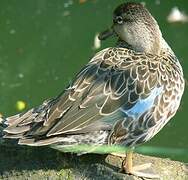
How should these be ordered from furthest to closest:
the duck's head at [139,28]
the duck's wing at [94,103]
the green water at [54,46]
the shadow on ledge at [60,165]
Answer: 1. the green water at [54,46]
2. the duck's head at [139,28]
3. the shadow on ledge at [60,165]
4. the duck's wing at [94,103]

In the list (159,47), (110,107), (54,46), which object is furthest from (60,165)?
(54,46)

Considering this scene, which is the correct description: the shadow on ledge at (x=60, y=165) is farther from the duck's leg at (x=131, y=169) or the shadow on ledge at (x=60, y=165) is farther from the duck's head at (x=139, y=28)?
the duck's head at (x=139, y=28)

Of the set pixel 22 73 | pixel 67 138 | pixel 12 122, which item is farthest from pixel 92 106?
pixel 22 73

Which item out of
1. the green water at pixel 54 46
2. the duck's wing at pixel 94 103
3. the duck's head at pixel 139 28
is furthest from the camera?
the green water at pixel 54 46

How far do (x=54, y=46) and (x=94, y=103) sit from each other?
3.35m

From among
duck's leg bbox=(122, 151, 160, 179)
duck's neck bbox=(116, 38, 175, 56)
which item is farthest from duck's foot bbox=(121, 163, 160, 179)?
duck's neck bbox=(116, 38, 175, 56)

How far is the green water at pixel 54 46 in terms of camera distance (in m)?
6.44

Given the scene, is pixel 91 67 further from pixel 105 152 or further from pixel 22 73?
pixel 22 73

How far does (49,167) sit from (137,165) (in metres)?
0.54

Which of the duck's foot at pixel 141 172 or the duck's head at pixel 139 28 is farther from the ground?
the duck's head at pixel 139 28

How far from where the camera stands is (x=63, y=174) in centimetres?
428

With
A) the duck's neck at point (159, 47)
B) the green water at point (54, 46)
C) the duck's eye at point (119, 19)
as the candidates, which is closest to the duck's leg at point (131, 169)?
the duck's neck at point (159, 47)


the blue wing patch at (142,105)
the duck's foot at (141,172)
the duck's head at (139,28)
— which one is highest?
the duck's head at (139,28)

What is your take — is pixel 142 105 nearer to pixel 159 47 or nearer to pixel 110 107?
pixel 110 107
